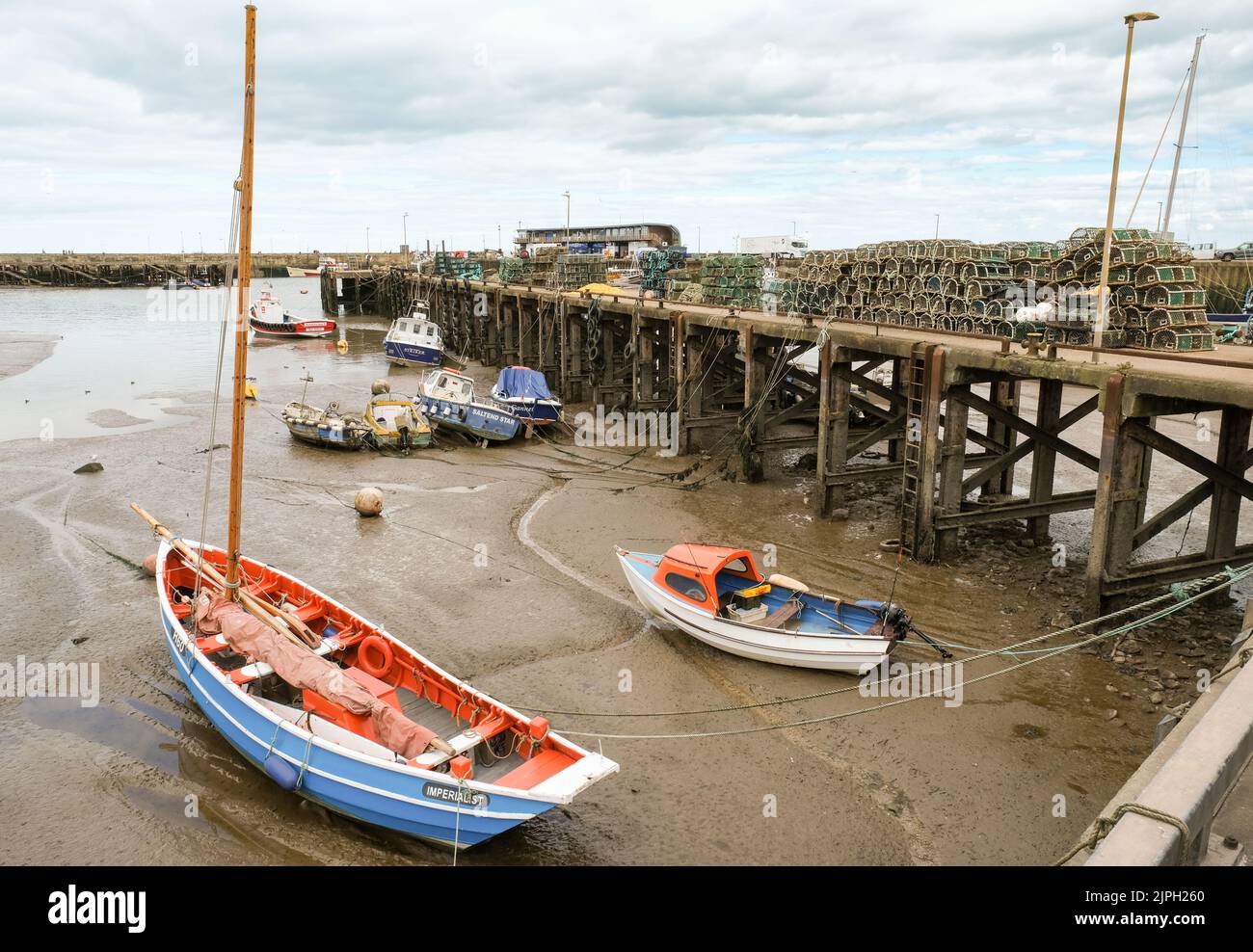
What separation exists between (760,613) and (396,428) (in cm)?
1658

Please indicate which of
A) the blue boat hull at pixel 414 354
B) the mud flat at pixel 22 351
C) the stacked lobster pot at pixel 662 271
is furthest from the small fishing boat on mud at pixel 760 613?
the mud flat at pixel 22 351

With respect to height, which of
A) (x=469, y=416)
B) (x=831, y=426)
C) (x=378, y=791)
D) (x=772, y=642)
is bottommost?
(x=378, y=791)

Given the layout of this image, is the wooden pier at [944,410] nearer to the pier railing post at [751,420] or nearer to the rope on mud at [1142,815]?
the pier railing post at [751,420]

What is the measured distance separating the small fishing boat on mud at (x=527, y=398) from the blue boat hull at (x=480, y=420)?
15.9 inches

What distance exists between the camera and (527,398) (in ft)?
88.0

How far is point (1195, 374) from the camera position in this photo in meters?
11.9

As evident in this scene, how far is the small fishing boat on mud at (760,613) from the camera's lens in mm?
11477

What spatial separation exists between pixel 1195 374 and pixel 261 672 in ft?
41.1

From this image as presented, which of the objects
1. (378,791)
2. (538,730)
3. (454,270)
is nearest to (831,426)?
(538,730)

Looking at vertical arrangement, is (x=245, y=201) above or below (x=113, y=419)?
above

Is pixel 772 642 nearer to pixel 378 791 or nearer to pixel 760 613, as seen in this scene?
pixel 760 613
